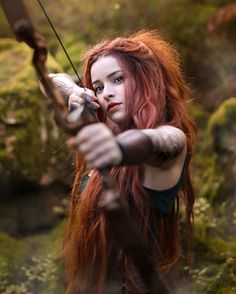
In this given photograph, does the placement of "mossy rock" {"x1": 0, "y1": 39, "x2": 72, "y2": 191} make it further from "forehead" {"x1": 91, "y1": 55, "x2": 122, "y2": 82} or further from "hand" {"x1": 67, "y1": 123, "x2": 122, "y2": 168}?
"hand" {"x1": 67, "y1": 123, "x2": 122, "y2": 168}

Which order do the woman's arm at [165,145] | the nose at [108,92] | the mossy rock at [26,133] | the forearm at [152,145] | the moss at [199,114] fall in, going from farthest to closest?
the moss at [199,114] → the mossy rock at [26,133] → the nose at [108,92] → the woman's arm at [165,145] → the forearm at [152,145]

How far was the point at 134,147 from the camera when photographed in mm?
1687

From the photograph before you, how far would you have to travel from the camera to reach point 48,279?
3.80 metres

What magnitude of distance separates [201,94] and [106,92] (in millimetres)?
2828

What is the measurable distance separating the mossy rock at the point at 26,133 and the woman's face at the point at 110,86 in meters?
1.78

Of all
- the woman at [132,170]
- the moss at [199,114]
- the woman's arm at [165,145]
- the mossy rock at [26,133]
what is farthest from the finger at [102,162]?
the moss at [199,114]

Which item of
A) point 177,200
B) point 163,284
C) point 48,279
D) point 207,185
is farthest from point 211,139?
point 163,284

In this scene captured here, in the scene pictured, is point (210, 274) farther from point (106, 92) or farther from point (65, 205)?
point (106, 92)

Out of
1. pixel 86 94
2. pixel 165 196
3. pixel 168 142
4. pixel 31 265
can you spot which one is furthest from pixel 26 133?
pixel 168 142

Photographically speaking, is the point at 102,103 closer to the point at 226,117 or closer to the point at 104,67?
the point at 104,67

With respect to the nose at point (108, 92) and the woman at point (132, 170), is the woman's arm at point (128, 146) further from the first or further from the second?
the nose at point (108, 92)

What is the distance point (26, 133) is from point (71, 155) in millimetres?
724

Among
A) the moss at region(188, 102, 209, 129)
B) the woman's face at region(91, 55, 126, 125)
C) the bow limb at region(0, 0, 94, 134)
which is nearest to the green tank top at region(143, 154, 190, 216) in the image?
the woman's face at region(91, 55, 126, 125)

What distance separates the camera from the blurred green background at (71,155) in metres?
3.79
